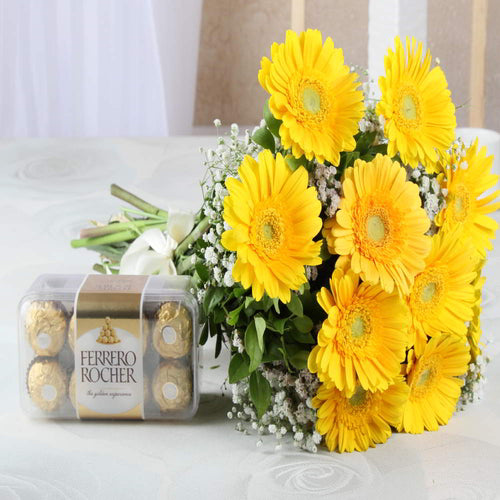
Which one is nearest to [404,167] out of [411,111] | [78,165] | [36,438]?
[411,111]

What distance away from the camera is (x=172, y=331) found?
759 mm

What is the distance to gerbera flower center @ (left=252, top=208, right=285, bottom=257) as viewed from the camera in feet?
2.20

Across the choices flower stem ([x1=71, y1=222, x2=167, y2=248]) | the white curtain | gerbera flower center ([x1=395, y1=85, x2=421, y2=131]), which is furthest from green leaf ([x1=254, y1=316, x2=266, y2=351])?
the white curtain

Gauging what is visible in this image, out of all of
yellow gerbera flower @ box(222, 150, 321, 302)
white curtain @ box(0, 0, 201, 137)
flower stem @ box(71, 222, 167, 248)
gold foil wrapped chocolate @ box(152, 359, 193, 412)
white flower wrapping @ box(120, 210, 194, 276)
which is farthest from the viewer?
white curtain @ box(0, 0, 201, 137)

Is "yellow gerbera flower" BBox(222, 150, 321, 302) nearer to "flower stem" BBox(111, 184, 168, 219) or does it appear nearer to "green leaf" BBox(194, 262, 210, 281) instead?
"green leaf" BBox(194, 262, 210, 281)

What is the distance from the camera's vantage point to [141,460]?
74cm

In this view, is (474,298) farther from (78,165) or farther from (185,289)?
(78,165)

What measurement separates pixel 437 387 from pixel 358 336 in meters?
0.14

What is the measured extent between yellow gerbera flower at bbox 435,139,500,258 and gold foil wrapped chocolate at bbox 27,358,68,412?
1.22ft

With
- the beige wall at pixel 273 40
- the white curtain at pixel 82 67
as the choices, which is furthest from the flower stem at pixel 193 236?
the beige wall at pixel 273 40

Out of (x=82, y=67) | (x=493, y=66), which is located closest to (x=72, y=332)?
(x=82, y=67)

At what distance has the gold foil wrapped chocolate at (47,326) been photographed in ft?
2.52

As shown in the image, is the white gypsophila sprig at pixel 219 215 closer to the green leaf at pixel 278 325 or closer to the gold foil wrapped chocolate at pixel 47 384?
the green leaf at pixel 278 325

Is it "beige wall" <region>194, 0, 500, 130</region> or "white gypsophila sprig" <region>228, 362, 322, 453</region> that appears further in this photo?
"beige wall" <region>194, 0, 500, 130</region>
